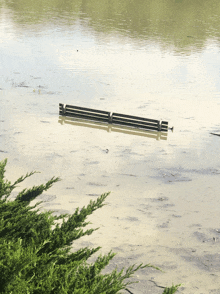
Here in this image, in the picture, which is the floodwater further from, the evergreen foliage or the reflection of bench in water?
the evergreen foliage

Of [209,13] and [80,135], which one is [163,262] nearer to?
[80,135]

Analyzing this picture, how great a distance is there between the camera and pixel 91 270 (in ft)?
15.0

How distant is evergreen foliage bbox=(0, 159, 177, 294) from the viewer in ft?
13.3

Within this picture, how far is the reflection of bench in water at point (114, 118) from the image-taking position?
71.7ft

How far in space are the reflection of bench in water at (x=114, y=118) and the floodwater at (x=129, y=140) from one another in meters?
0.47

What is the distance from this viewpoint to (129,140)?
20.7 metres

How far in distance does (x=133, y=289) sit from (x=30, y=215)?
5.22 meters

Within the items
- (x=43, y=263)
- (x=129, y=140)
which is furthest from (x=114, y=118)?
(x=43, y=263)

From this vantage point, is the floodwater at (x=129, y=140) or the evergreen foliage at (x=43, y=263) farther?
the floodwater at (x=129, y=140)

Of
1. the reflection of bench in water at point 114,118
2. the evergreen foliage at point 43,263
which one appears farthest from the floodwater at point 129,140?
the evergreen foliage at point 43,263

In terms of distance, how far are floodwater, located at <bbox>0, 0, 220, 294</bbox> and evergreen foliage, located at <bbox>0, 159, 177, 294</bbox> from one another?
5246 millimetres

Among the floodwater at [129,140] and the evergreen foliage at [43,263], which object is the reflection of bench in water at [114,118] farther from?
the evergreen foliage at [43,263]

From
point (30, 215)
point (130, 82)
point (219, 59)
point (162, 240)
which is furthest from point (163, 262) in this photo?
point (219, 59)

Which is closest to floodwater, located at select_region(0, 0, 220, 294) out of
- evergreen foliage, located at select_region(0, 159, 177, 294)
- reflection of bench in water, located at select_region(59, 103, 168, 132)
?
reflection of bench in water, located at select_region(59, 103, 168, 132)
